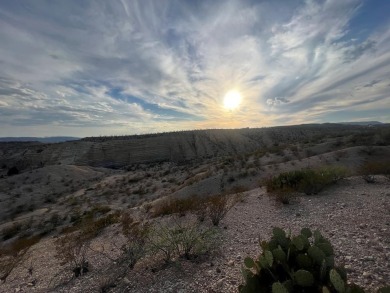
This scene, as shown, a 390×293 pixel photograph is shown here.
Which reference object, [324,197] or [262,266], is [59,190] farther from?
[262,266]

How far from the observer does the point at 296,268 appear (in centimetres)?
361

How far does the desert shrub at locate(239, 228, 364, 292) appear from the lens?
317 cm

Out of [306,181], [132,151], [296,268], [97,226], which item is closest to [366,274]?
[296,268]

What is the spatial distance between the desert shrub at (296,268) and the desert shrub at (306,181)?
637 cm

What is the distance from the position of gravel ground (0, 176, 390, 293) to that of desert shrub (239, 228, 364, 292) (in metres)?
0.84

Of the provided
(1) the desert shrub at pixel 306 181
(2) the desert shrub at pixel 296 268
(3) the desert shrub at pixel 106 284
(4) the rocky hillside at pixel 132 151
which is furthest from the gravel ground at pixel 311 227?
(4) the rocky hillside at pixel 132 151

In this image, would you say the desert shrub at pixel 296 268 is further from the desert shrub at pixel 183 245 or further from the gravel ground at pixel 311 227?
the desert shrub at pixel 183 245

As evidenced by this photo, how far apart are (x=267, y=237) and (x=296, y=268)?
2984 millimetres

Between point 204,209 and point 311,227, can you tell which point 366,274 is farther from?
point 204,209

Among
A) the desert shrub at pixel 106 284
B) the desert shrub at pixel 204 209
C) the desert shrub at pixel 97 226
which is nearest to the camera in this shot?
the desert shrub at pixel 106 284

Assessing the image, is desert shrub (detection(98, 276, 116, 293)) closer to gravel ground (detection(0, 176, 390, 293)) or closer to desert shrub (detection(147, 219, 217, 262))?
gravel ground (detection(0, 176, 390, 293))

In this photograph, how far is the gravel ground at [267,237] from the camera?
15.2 ft

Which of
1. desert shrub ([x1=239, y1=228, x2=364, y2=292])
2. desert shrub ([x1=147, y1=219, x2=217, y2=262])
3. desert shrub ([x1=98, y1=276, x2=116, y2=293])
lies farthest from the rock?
desert shrub ([x1=98, y1=276, x2=116, y2=293])

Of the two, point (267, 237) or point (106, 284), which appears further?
point (267, 237)
